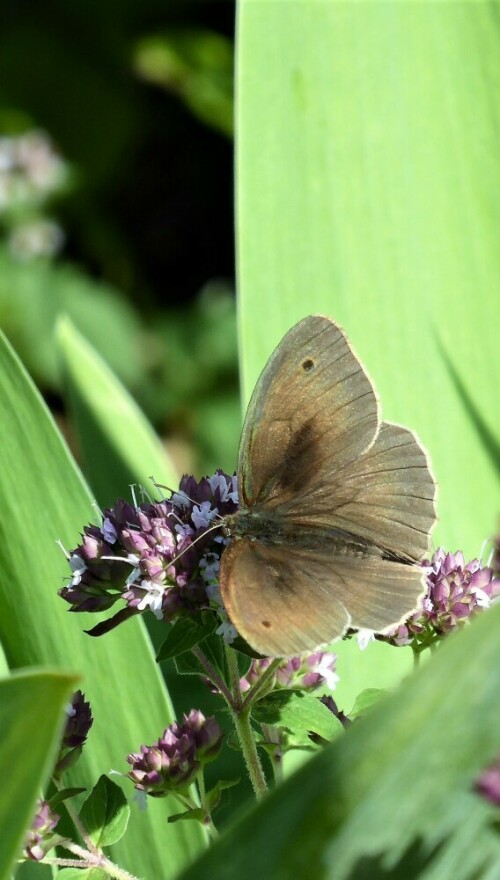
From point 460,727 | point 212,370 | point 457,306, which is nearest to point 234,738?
point 460,727

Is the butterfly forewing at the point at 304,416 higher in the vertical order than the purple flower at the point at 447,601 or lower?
higher

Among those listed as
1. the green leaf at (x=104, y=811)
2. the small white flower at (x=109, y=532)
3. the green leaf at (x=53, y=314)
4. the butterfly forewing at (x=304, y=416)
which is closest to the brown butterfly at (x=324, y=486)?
the butterfly forewing at (x=304, y=416)

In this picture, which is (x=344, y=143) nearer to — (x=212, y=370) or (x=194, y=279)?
(x=212, y=370)

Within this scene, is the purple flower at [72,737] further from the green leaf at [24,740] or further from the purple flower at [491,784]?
the purple flower at [491,784]

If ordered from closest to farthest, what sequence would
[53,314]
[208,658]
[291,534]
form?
[208,658]
[291,534]
[53,314]

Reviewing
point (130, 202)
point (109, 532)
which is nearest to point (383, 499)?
point (109, 532)

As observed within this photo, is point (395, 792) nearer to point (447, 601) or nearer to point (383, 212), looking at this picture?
point (447, 601)

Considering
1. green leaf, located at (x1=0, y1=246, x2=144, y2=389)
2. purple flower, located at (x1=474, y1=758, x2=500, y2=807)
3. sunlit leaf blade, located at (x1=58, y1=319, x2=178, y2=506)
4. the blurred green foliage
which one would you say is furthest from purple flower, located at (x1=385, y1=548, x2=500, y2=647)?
green leaf, located at (x1=0, y1=246, x2=144, y2=389)
